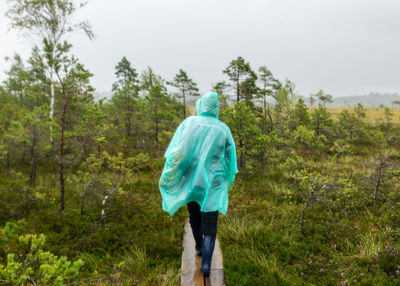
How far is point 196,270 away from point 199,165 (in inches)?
64.7

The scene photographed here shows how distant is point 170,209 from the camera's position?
99.0 inches

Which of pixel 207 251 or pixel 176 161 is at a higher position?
pixel 176 161

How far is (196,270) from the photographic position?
110 inches

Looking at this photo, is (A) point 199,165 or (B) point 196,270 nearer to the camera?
(A) point 199,165

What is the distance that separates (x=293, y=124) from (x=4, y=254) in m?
13.2

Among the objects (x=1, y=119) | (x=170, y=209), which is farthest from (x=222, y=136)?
(x=1, y=119)

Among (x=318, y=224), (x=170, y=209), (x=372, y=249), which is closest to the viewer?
A: (x=170, y=209)

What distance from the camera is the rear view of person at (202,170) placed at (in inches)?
96.3

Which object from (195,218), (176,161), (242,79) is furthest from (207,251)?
(242,79)

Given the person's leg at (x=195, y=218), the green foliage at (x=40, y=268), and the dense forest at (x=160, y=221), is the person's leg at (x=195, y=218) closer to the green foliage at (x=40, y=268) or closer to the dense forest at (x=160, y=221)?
the dense forest at (x=160, y=221)

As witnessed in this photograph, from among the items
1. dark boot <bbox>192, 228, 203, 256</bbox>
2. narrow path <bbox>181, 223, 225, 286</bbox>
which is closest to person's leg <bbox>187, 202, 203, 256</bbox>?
dark boot <bbox>192, 228, 203, 256</bbox>

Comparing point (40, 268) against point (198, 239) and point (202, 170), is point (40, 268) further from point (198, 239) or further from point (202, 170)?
point (198, 239)

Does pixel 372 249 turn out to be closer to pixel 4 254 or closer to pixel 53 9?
pixel 4 254

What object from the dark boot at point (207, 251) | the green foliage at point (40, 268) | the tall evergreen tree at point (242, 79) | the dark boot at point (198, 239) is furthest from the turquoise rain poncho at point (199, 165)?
the tall evergreen tree at point (242, 79)
